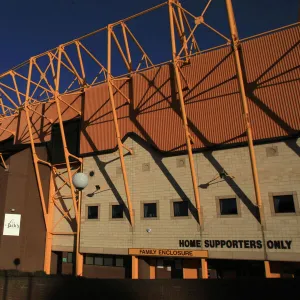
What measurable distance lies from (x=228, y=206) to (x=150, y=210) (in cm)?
570

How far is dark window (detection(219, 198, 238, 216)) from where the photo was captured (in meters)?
19.5

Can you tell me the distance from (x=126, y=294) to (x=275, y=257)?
10.9m

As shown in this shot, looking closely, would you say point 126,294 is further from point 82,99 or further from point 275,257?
point 82,99

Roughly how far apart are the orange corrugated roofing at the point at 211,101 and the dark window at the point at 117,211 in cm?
479

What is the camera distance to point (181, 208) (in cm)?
2119

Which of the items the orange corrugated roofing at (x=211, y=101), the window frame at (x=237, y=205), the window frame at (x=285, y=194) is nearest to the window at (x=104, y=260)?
the orange corrugated roofing at (x=211, y=101)

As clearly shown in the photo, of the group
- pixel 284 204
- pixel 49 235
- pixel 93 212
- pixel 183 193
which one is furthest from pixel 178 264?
pixel 49 235

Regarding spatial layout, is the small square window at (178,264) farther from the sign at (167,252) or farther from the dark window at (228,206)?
the dark window at (228,206)

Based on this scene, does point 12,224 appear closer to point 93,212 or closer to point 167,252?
point 93,212

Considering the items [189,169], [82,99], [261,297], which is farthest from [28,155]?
[261,297]

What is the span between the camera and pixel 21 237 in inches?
959

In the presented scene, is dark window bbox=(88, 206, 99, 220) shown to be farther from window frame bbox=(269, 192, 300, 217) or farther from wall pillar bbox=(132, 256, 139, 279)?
window frame bbox=(269, 192, 300, 217)

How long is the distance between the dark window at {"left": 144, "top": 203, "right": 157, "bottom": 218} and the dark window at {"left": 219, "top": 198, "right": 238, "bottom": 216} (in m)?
4.89

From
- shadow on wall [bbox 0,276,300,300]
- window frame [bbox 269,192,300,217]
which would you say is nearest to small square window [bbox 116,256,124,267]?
window frame [bbox 269,192,300,217]
